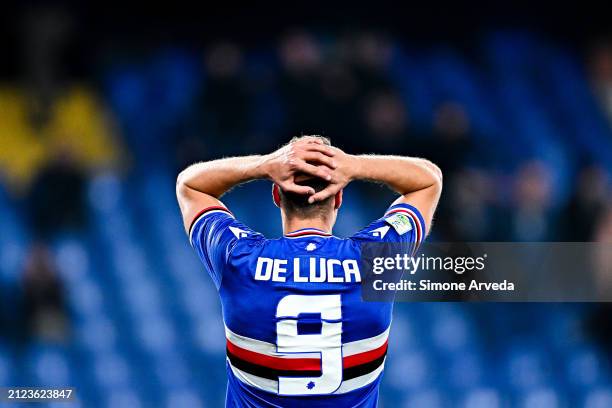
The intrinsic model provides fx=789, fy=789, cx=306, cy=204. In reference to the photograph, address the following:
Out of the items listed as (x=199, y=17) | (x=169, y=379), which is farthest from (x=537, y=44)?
(x=169, y=379)

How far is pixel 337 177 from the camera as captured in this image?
2.39 meters

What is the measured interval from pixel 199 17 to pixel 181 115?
1702 millimetres

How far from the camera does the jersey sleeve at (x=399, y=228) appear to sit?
2416mm

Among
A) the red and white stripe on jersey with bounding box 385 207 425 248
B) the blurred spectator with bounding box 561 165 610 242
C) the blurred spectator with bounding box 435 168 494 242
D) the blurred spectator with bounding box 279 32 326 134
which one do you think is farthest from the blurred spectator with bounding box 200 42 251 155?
the red and white stripe on jersey with bounding box 385 207 425 248

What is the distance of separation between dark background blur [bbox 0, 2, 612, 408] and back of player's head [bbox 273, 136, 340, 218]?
15.8ft

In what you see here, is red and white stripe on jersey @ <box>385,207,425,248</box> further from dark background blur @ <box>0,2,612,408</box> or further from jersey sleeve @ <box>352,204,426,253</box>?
dark background blur @ <box>0,2,612,408</box>

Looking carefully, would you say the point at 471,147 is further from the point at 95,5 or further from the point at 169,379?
the point at 95,5

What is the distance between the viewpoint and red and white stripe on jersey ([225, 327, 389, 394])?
7.61 ft

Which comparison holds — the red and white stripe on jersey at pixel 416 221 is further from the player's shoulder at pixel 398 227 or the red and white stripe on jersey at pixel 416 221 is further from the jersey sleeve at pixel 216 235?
the jersey sleeve at pixel 216 235

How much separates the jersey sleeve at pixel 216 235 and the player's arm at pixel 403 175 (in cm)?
35

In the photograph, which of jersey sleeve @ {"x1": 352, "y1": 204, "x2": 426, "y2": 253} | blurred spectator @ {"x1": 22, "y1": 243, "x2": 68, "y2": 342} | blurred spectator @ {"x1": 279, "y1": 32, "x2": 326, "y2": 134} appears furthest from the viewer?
blurred spectator @ {"x1": 279, "y1": 32, "x2": 326, "y2": 134}

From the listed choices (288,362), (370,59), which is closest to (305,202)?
(288,362)

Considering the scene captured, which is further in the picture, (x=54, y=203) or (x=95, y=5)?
(x=95, y=5)

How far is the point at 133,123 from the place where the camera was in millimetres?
9438
